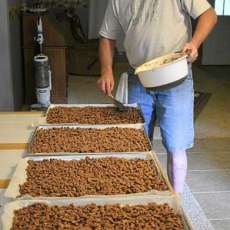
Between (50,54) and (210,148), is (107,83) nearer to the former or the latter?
(210,148)

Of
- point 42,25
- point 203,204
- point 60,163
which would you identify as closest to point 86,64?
point 42,25

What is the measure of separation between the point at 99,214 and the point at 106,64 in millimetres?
994

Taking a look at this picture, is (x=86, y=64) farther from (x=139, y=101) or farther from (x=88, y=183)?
(x=88, y=183)

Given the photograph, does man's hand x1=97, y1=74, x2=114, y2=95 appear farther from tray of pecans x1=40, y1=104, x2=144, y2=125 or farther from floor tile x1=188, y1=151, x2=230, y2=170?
floor tile x1=188, y1=151, x2=230, y2=170

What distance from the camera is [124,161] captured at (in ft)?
4.31

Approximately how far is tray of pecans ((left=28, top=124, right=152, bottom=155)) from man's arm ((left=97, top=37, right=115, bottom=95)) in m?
0.26

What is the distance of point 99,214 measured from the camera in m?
1.03

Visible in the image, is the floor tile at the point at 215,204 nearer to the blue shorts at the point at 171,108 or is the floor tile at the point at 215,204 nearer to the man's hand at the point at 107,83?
the blue shorts at the point at 171,108

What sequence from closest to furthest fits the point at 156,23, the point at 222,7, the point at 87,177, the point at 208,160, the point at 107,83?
1. the point at 87,177
2. the point at 156,23
3. the point at 107,83
4. the point at 208,160
5. the point at 222,7

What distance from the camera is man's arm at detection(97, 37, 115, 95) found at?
183 centimetres

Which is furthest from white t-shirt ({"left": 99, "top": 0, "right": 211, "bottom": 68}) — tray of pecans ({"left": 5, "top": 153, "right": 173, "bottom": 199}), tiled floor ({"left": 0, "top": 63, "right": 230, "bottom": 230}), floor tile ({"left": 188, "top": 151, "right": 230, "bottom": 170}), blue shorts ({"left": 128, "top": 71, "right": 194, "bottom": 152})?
floor tile ({"left": 188, "top": 151, "right": 230, "bottom": 170})

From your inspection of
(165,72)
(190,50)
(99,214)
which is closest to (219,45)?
(190,50)

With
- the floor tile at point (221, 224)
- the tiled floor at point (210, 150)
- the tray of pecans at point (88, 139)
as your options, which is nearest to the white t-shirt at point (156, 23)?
the tray of pecans at point (88, 139)

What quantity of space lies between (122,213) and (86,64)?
5.06m
